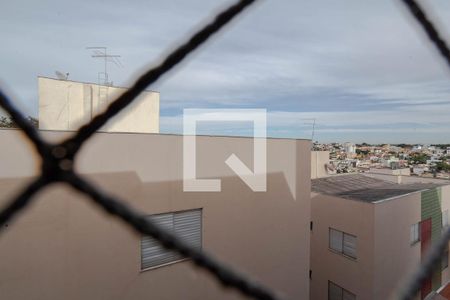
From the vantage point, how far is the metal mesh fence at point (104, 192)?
479 millimetres

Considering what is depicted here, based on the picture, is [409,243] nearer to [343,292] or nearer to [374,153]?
[343,292]

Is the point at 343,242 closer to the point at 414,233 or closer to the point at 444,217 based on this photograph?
the point at 414,233

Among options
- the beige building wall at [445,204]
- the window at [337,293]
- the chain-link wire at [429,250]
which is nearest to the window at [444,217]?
the beige building wall at [445,204]

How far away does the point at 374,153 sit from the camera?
21.8 metres

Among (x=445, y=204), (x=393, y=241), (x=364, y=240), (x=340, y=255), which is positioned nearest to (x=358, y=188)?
(x=393, y=241)

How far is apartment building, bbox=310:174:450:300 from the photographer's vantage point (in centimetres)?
1007

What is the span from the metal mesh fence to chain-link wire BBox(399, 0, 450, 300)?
1 cm

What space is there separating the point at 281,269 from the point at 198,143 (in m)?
3.94

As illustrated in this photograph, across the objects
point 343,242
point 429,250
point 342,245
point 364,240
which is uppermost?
point 429,250

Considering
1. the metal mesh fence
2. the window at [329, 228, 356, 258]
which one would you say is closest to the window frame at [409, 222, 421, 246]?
the window at [329, 228, 356, 258]

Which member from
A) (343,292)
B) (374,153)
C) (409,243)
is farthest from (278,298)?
(374,153)

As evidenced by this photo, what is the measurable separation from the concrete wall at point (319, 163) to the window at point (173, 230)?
10.7 m

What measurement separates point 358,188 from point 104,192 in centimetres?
1485

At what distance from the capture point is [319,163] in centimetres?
1608
